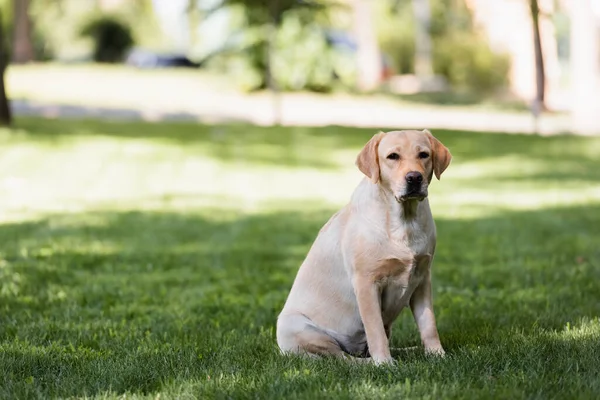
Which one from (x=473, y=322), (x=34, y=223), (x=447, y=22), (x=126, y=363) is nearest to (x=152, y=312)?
(x=126, y=363)

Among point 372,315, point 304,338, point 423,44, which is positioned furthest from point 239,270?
point 423,44

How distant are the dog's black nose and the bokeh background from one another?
0.89 metres

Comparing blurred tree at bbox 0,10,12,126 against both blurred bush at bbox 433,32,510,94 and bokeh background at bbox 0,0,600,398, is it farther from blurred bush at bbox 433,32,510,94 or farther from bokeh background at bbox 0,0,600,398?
blurred bush at bbox 433,32,510,94

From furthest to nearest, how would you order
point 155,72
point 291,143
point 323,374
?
point 155,72, point 291,143, point 323,374

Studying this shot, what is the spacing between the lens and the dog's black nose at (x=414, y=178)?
447 cm

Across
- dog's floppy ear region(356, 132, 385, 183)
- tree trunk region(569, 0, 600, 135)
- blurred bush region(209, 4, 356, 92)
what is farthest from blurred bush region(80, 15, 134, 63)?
dog's floppy ear region(356, 132, 385, 183)

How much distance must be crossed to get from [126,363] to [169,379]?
44 cm

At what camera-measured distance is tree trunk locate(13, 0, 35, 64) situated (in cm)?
3828

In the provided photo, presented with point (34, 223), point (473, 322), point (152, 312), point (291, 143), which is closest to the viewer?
point (473, 322)

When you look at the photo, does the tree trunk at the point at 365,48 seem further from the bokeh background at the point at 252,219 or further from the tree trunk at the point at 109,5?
the tree trunk at the point at 109,5

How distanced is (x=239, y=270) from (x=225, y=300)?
1257 mm

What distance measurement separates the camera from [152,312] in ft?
21.2

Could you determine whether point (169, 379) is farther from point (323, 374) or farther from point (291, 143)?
point (291, 143)

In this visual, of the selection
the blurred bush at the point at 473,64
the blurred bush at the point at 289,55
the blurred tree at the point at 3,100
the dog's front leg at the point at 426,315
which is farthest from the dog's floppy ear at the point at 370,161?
the blurred bush at the point at 473,64
